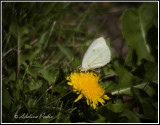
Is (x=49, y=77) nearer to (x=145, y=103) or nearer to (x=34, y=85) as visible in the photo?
(x=34, y=85)

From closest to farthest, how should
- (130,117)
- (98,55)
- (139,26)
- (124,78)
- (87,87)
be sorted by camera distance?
(87,87) < (130,117) < (98,55) < (124,78) < (139,26)

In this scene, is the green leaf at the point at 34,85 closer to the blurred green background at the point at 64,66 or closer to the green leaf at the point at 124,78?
the blurred green background at the point at 64,66

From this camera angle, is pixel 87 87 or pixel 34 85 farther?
pixel 34 85

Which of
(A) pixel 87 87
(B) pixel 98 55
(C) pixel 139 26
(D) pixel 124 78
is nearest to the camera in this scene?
(A) pixel 87 87

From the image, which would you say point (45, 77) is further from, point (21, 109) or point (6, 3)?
point (6, 3)

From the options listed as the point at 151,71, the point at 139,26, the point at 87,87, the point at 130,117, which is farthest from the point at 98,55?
the point at 139,26

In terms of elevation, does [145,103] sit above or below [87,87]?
below

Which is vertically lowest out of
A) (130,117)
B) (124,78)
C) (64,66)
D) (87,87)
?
(130,117)
